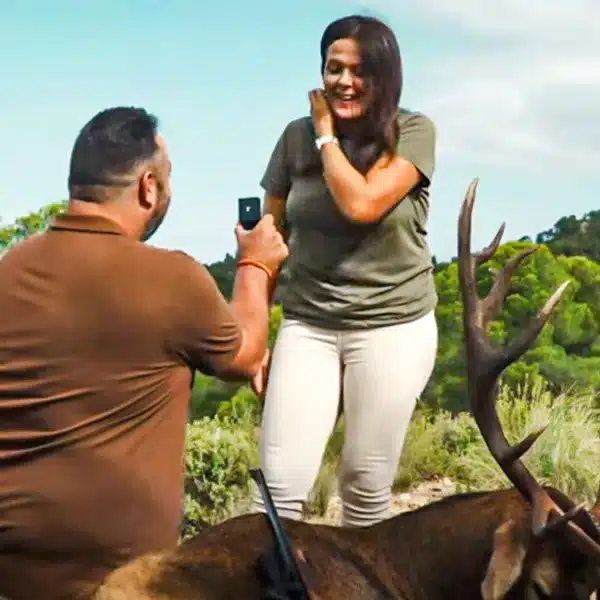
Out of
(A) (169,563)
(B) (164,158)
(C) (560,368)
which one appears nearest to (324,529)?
(A) (169,563)

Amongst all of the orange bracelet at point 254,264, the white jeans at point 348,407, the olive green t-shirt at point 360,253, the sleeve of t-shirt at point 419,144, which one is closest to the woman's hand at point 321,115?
the olive green t-shirt at point 360,253

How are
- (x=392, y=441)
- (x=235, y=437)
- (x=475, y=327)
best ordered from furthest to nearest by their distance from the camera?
(x=235, y=437) → (x=392, y=441) → (x=475, y=327)

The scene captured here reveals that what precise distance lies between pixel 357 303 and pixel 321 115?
0.73 meters

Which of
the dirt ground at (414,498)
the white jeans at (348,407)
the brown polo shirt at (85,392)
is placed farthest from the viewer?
the dirt ground at (414,498)

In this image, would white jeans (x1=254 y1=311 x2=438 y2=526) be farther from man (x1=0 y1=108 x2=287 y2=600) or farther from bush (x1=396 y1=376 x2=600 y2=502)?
bush (x1=396 y1=376 x2=600 y2=502)

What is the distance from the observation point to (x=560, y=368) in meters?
14.6

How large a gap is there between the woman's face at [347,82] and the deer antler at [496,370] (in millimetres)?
739

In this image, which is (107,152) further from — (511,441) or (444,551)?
(511,441)

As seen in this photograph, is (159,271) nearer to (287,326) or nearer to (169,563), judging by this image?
(169,563)

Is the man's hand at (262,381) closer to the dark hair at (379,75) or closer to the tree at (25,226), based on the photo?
the dark hair at (379,75)

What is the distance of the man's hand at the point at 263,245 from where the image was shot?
437 cm

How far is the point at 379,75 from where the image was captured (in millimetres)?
5320

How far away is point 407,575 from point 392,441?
1068mm

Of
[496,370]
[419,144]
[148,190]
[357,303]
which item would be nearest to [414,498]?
[357,303]
